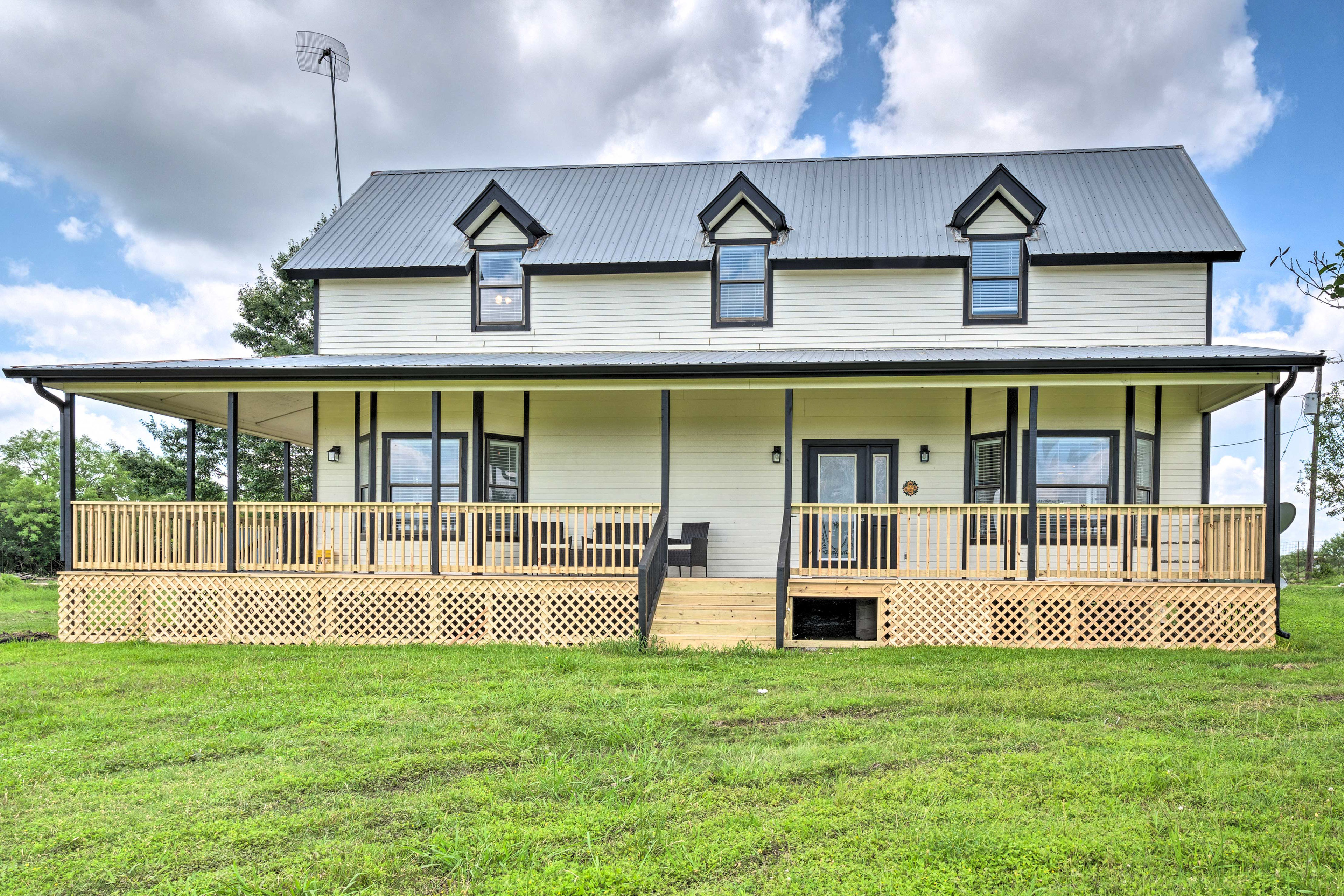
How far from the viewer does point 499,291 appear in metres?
13.5

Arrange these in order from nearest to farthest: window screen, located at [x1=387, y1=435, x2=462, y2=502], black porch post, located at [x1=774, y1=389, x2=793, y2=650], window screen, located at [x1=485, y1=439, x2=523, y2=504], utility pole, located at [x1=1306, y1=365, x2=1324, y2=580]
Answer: black porch post, located at [x1=774, y1=389, x2=793, y2=650]
window screen, located at [x1=387, y1=435, x2=462, y2=502]
window screen, located at [x1=485, y1=439, x2=523, y2=504]
utility pole, located at [x1=1306, y1=365, x2=1324, y2=580]

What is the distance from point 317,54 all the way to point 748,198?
13454mm

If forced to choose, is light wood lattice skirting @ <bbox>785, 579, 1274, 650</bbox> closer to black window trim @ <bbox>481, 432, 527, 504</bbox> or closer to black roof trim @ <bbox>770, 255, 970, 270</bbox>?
black window trim @ <bbox>481, 432, 527, 504</bbox>

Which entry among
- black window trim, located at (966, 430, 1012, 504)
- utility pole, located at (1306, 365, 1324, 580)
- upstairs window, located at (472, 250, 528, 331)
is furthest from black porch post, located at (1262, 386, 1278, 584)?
utility pole, located at (1306, 365, 1324, 580)

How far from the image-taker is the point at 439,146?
36.8 metres

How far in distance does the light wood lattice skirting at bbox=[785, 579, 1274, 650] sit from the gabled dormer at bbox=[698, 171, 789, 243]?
6.08 metres

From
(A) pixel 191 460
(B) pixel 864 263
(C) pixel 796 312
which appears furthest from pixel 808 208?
(A) pixel 191 460

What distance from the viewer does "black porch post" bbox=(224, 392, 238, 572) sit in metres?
10.6

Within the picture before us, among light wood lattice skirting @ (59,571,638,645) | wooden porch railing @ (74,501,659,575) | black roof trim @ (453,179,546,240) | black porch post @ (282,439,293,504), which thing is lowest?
light wood lattice skirting @ (59,571,638,645)

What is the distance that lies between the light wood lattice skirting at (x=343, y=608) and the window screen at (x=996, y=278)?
7336 millimetres

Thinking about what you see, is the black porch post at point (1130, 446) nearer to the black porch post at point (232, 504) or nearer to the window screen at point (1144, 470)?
the window screen at point (1144, 470)

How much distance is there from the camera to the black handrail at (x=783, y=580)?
31.2ft

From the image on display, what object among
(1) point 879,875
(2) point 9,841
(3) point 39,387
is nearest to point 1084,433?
(1) point 879,875

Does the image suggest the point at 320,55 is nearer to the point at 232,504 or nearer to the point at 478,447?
the point at 478,447
